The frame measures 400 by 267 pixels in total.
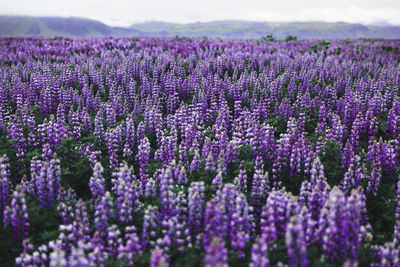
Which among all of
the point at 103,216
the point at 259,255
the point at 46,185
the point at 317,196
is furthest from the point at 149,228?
the point at 317,196

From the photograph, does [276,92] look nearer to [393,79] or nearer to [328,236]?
[393,79]

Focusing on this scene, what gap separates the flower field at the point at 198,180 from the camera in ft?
15.6

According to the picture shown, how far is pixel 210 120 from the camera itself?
11.0 m

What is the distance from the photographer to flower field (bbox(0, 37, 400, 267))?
476cm

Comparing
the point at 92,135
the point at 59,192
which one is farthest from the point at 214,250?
the point at 92,135

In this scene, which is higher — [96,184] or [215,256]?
[215,256]

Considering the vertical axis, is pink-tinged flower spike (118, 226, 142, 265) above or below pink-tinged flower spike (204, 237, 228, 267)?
below

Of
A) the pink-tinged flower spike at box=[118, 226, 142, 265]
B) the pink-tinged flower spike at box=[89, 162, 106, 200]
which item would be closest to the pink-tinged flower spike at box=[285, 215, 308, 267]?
the pink-tinged flower spike at box=[118, 226, 142, 265]

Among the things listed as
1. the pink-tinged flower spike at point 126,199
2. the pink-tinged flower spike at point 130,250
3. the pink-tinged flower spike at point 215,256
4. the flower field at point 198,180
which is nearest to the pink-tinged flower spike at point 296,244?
the flower field at point 198,180

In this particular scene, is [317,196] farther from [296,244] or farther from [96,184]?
[96,184]

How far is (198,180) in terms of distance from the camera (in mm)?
7285

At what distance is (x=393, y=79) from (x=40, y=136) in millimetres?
14323

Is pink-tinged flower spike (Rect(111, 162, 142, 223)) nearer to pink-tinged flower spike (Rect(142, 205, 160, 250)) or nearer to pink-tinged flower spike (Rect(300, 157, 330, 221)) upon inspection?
pink-tinged flower spike (Rect(142, 205, 160, 250))

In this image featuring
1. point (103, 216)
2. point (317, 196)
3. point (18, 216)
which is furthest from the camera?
point (317, 196)
